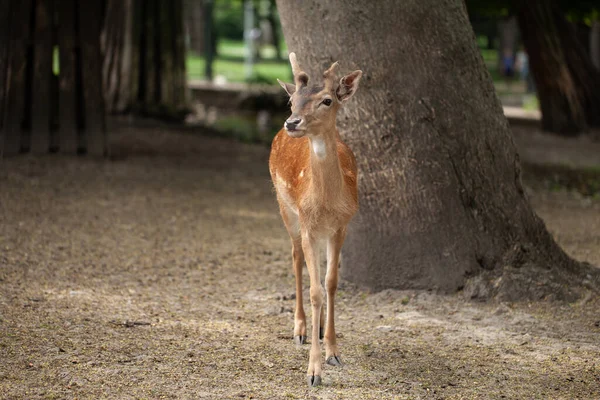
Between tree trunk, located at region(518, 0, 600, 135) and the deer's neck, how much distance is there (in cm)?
1221

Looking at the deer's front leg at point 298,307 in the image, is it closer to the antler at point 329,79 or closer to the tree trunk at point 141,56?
the antler at point 329,79

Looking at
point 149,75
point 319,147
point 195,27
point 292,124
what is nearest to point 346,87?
point 319,147

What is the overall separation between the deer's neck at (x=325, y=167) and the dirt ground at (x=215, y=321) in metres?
1.04

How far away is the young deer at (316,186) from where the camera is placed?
4.86 m

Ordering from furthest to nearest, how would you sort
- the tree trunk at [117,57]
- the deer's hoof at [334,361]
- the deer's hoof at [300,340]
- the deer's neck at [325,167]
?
the tree trunk at [117,57], the deer's hoof at [300,340], the deer's hoof at [334,361], the deer's neck at [325,167]

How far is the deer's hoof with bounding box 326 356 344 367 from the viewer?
5355mm

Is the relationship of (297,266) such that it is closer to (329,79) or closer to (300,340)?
(300,340)

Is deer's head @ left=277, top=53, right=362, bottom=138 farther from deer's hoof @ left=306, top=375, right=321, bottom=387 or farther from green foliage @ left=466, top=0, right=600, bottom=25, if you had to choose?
green foliage @ left=466, top=0, right=600, bottom=25

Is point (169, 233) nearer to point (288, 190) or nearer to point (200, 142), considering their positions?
point (288, 190)

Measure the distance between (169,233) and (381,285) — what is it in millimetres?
2745

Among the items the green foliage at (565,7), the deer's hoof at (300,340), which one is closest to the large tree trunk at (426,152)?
the deer's hoof at (300,340)

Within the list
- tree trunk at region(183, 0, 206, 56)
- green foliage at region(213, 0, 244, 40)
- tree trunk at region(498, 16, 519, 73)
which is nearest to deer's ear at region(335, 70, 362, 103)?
tree trunk at region(183, 0, 206, 56)

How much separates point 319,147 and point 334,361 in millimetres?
1295

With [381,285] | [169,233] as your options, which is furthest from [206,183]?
[381,285]
